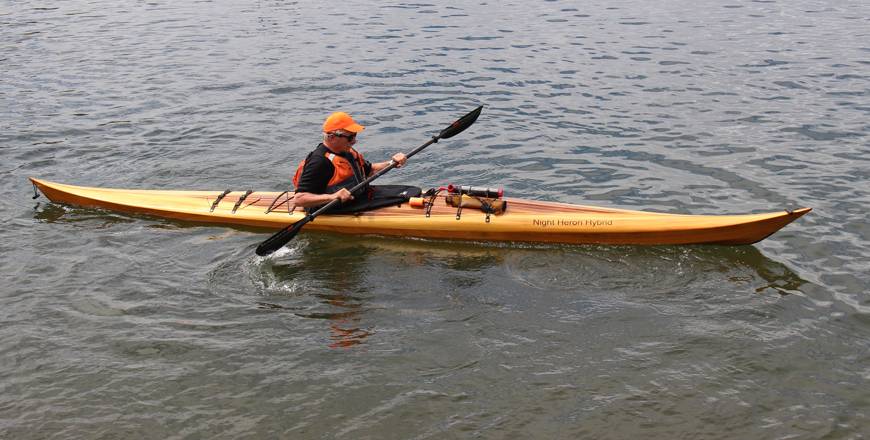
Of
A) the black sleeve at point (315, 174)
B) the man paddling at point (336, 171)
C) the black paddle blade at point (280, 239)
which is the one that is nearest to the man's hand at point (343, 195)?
the man paddling at point (336, 171)

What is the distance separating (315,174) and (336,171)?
0.25 meters

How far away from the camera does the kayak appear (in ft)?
25.2

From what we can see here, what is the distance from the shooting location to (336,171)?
827 cm

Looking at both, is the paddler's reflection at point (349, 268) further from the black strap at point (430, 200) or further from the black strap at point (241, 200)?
the black strap at point (241, 200)

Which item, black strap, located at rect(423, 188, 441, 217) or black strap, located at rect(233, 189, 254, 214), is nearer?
black strap, located at rect(423, 188, 441, 217)

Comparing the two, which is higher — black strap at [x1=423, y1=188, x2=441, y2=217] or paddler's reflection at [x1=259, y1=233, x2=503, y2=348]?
black strap at [x1=423, y1=188, x2=441, y2=217]

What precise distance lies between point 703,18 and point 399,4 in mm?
8700

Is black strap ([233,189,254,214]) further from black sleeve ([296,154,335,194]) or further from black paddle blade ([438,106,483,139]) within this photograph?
black paddle blade ([438,106,483,139])

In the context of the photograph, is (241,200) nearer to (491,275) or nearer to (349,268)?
(349,268)

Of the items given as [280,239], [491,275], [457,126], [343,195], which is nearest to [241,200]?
[280,239]

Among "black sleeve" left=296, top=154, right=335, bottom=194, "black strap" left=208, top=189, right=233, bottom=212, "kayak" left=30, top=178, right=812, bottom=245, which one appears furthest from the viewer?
"black strap" left=208, top=189, right=233, bottom=212

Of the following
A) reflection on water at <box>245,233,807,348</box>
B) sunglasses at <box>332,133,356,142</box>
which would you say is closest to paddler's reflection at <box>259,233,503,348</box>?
reflection on water at <box>245,233,807,348</box>

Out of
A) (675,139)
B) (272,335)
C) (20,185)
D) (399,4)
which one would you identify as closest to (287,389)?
(272,335)

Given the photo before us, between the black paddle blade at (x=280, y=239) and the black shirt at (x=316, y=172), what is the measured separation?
0.38m
